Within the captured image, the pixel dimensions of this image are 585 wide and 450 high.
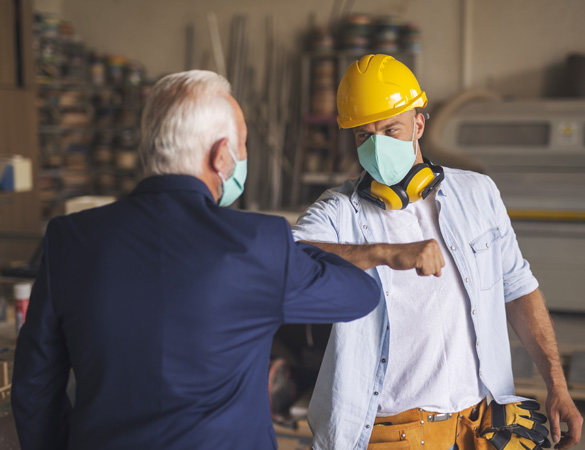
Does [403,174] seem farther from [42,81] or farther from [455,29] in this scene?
[42,81]

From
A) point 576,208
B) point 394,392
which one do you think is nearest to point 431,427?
point 394,392

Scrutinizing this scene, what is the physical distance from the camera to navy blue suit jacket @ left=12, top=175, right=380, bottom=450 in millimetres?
921

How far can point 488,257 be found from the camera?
5.02 ft

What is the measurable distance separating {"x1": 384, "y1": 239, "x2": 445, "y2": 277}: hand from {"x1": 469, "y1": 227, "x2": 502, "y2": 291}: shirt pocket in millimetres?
417

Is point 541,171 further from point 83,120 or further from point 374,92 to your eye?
point 83,120

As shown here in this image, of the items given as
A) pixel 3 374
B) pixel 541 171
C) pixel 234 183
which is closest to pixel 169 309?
pixel 234 183

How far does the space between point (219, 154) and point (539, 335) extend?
1.01 meters

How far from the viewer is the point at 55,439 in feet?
3.67

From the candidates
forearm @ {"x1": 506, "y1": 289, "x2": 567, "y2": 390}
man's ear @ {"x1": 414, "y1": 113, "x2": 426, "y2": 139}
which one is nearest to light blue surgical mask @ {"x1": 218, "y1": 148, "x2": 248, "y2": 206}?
man's ear @ {"x1": 414, "y1": 113, "x2": 426, "y2": 139}

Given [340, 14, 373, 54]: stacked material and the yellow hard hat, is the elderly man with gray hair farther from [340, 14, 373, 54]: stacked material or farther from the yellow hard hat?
[340, 14, 373, 54]: stacked material

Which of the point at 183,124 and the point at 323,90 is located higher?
the point at 323,90

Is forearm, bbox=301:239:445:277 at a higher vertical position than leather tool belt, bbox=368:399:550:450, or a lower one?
higher

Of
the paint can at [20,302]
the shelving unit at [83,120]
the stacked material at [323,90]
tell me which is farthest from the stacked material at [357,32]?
the paint can at [20,302]

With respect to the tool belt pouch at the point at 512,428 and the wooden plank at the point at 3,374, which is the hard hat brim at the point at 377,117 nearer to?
the tool belt pouch at the point at 512,428
